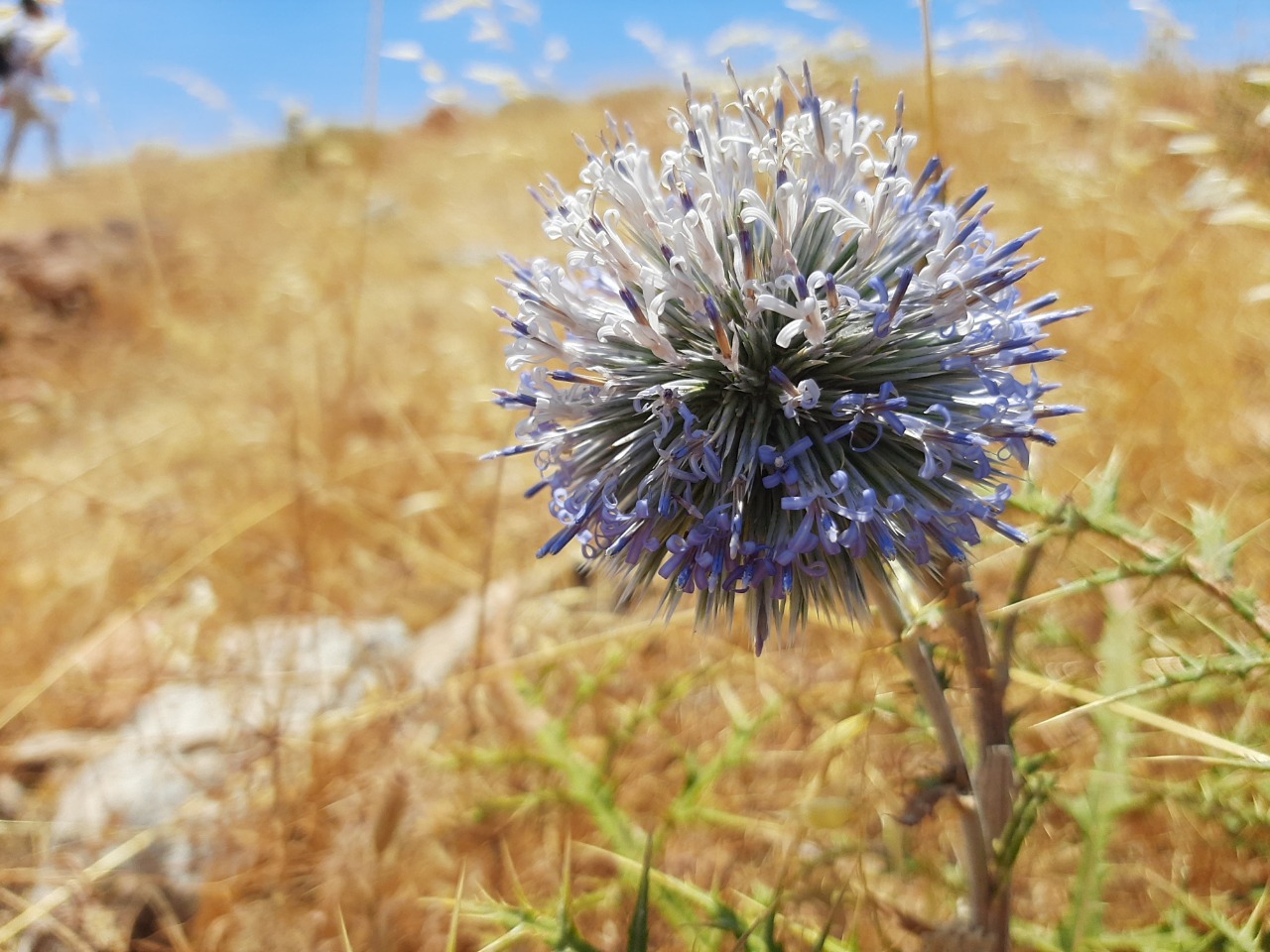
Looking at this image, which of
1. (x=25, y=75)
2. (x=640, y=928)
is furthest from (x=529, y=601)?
(x=25, y=75)

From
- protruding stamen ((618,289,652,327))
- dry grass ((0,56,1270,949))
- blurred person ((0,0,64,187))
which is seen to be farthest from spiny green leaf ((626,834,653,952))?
blurred person ((0,0,64,187))

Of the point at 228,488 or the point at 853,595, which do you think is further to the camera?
the point at 228,488

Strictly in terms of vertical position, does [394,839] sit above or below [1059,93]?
below

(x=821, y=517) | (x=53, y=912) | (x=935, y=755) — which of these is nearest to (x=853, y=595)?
(x=821, y=517)

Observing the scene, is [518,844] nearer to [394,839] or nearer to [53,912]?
[394,839]

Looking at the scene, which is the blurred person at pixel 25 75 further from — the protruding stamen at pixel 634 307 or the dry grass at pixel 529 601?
the protruding stamen at pixel 634 307

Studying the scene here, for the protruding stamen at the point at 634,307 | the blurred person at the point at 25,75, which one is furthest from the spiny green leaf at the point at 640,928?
the blurred person at the point at 25,75

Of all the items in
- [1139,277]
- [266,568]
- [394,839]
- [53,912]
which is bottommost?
[53,912]
